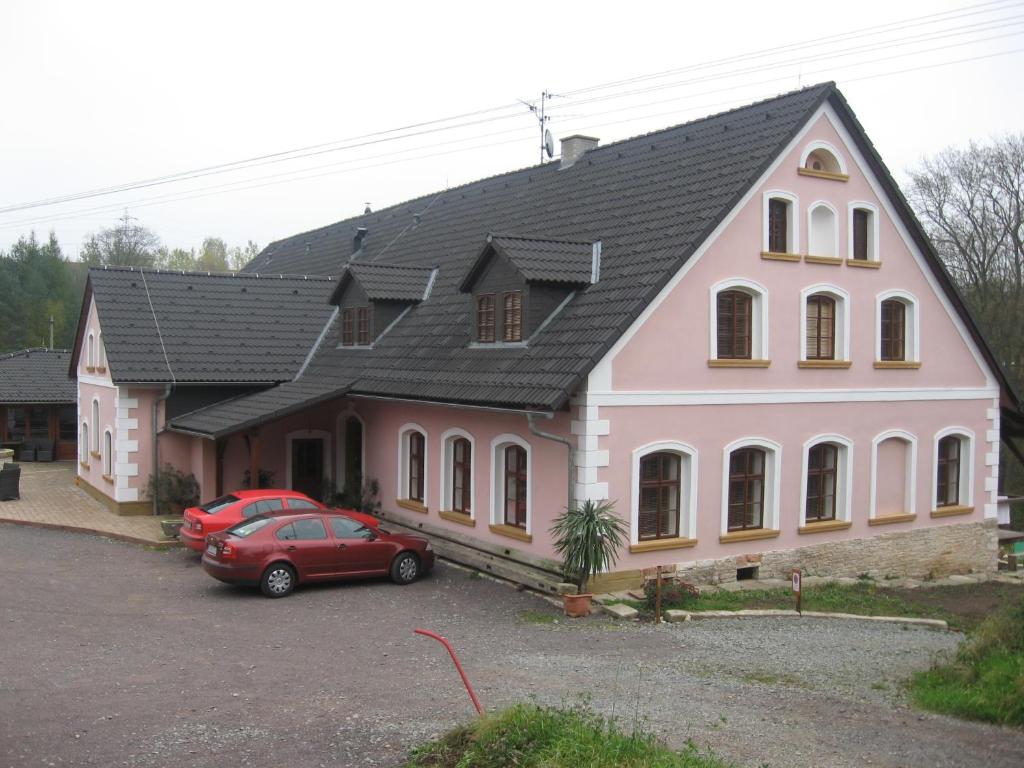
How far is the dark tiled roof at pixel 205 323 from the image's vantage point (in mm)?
23859

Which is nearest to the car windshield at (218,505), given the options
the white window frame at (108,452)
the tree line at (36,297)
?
the white window frame at (108,452)

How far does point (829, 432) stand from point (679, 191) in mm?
5607

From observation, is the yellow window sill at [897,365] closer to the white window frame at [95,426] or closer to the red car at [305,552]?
the red car at [305,552]

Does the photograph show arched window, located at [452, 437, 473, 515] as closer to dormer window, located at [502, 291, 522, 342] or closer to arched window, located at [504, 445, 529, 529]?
arched window, located at [504, 445, 529, 529]

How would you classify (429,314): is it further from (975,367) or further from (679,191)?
(975,367)

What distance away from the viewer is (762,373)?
709 inches

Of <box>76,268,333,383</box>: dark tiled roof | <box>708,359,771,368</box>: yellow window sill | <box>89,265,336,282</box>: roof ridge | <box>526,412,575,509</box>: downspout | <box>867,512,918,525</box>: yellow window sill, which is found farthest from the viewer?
<box>89,265,336,282</box>: roof ridge

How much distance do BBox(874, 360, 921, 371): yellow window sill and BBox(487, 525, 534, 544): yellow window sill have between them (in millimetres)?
8319

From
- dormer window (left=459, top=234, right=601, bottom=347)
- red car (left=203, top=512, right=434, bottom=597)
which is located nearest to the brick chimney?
dormer window (left=459, top=234, right=601, bottom=347)

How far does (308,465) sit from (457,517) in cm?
688

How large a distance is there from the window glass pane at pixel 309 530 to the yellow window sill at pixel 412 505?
3.96m

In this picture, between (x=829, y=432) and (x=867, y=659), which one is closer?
(x=867, y=659)

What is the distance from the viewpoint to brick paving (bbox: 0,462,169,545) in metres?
21.2

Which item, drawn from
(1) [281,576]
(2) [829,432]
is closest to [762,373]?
(2) [829,432]
